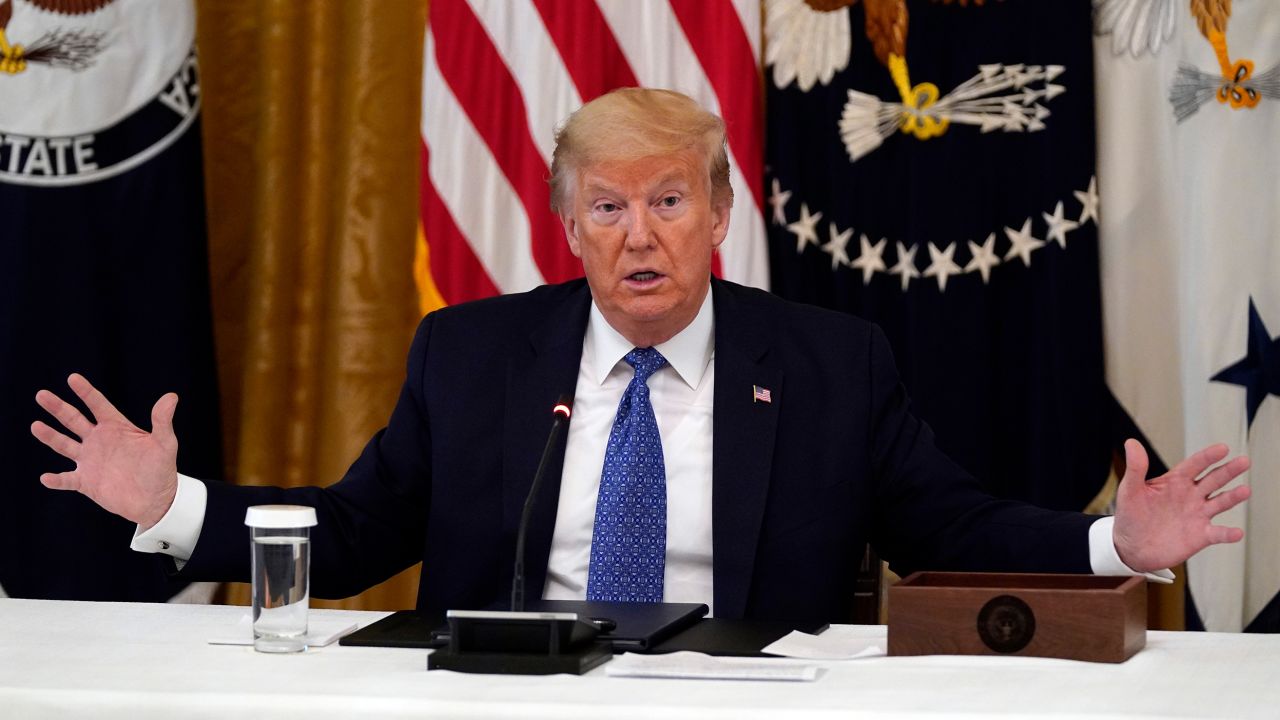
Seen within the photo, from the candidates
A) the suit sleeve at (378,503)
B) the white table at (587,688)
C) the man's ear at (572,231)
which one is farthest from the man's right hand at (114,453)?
the man's ear at (572,231)

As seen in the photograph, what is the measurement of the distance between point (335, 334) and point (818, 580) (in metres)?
1.88

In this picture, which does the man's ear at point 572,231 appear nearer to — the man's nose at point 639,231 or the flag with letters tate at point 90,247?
the man's nose at point 639,231

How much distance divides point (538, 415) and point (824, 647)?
2.65 feet

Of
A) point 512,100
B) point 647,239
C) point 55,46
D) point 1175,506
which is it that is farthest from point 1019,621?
point 55,46

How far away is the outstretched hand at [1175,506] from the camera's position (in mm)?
1838

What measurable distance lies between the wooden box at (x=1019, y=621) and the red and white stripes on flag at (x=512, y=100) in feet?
6.30

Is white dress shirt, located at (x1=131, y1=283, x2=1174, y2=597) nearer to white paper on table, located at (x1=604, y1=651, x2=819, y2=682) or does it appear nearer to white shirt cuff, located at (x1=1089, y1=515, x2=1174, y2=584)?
white shirt cuff, located at (x1=1089, y1=515, x2=1174, y2=584)

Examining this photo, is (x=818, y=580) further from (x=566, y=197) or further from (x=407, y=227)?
(x=407, y=227)

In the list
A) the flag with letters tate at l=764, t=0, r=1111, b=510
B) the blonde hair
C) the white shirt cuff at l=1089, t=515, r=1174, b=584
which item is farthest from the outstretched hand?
the flag with letters tate at l=764, t=0, r=1111, b=510

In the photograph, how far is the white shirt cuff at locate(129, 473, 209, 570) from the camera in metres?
2.12

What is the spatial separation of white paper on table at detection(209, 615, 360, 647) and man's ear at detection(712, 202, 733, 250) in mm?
975

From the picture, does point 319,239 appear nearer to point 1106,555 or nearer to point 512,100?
point 512,100

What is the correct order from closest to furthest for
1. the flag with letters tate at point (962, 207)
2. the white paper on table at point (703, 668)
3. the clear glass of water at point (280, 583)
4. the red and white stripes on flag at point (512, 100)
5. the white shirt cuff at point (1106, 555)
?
the white paper on table at point (703, 668)
the clear glass of water at point (280, 583)
the white shirt cuff at point (1106, 555)
the flag with letters tate at point (962, 207)
the red and white stripes on flag at point (512, 100)

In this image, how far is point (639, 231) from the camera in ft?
7.76
